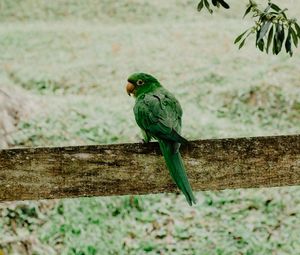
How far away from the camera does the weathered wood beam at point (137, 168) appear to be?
199 cm

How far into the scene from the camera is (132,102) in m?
7.42

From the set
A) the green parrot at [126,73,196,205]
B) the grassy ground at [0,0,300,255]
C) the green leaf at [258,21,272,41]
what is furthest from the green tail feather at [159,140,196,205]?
the grassy ground at [0,0,300,255]

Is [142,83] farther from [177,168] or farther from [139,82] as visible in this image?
[177,168]

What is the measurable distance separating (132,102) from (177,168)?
5.49m

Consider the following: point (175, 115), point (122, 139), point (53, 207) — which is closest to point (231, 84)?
point (122, 139)

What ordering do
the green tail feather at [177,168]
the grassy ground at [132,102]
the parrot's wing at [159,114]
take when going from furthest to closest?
1. the grassy ground at [132,102]
2. the parrot's wing at [159,114]
3. the green tail feather at [177,168]

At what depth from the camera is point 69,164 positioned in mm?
2002

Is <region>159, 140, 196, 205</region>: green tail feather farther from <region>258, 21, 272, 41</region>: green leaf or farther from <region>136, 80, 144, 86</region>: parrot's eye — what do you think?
<region>136, 80, 144, 86</region>: parrot's eye

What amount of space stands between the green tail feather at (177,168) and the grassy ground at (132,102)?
7.66ft

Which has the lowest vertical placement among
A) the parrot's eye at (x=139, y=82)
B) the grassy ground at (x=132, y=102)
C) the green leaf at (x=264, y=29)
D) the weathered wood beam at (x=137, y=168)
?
the grassy ground at (x=132, y=102)

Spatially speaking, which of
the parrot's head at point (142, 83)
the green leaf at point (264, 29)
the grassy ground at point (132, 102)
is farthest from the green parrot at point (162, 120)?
the grassy ground at point (132, 102)

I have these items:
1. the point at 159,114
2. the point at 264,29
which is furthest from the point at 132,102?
the point at 264,29

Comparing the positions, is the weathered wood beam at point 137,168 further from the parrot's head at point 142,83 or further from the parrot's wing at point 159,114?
the parrot's head at point 142,83

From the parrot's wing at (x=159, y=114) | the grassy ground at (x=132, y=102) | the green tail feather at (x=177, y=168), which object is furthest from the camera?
the grassy ground at (x=132, y=102)
